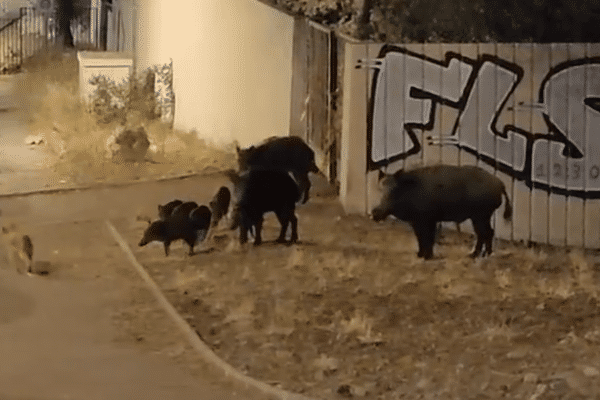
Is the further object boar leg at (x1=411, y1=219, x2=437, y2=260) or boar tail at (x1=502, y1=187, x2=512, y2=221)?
boar tail at (x1=502, y1=187, x2=512, y2=221)

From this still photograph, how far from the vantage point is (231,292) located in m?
7.65

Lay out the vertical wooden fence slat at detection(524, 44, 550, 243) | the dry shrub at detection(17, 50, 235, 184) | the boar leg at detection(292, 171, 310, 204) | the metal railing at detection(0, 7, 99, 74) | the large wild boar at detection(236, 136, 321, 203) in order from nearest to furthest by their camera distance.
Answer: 1. the vertical wooden fence slat at detection(524, 44, 550, 243)
2. the large wild boar at detection(236, 136, 321, 203)
3. the boar leg at detection(292, 171, 310, 204)
4. the dry shrub at detection(17, 50, 235, 184)
5. the metal railing at detection(0, 7, 99, 74)

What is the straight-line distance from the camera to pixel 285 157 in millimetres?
10648

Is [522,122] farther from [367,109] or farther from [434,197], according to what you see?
[434,197]

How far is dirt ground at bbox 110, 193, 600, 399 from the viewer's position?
5816mm

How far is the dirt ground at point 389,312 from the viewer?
582cm

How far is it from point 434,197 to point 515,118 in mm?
1738

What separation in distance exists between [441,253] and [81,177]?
6020 millimetres

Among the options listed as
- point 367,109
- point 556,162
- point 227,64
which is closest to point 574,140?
point 556,162

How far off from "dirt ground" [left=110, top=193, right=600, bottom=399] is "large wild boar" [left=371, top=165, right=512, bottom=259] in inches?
15.2

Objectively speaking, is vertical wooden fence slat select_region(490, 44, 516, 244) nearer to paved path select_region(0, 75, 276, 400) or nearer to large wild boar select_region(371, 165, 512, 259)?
large wild boar select_region(371, 165, 512, 259)

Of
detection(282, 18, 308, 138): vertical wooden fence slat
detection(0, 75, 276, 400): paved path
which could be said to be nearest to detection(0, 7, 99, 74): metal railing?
detection(282, 18, 308, 138): vertical wooden fence slat

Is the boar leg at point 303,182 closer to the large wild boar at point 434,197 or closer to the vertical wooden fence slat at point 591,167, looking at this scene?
the large wild boar at point 434,197

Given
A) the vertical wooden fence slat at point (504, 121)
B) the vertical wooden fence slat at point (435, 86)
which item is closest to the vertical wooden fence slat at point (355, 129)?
the vertical wooden fence slat at point (435, 86)
